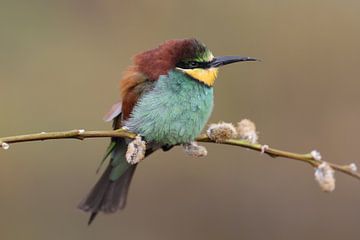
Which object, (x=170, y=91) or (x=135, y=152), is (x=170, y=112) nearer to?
(x=170, y=91)

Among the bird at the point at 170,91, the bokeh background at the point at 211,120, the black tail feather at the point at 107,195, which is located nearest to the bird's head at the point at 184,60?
the bird at the point at 170,91

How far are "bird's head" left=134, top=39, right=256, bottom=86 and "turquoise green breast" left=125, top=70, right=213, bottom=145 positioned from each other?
2 centimetres

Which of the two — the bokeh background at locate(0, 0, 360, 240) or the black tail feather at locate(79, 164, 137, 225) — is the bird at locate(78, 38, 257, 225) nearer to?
the black tail feather at locate(79, 164, 137, 225)

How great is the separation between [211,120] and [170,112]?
84.1 inches

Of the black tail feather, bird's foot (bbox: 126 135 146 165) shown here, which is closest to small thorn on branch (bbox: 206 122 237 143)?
bird's foot (bbox: 126 135 146 165)

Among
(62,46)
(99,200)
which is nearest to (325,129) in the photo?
(62,46)

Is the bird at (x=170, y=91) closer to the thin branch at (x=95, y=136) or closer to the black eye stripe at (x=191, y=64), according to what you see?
the black eye stripe at (x=191, y=64)

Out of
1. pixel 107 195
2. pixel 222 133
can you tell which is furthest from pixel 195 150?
pixel 107 195

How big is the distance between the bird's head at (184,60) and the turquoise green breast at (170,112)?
0.8 inches

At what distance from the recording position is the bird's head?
7.63 ft

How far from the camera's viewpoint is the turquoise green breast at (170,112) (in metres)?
2.35

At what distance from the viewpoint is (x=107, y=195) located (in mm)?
2725

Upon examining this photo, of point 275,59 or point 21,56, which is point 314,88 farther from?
point 21,56

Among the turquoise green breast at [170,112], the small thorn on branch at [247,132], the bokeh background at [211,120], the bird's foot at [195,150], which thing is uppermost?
the bokeh background at [211,120]
